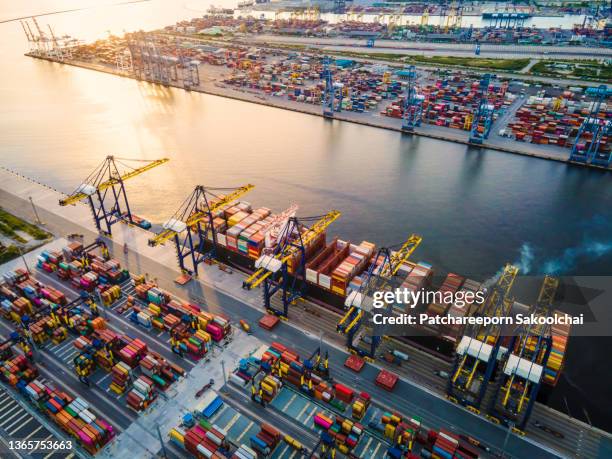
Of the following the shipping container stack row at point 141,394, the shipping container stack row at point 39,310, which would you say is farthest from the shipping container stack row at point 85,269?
the shipping container stack row at point 141,394

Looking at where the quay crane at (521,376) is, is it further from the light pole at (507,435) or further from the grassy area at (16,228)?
the grassy area at (16,228)

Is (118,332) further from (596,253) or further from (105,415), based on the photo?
(596,253)

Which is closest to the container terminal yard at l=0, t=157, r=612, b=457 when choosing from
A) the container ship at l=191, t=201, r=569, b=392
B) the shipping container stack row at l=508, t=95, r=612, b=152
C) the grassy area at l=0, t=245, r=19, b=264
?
the container ship at l=191, t=201, r=569, b=392

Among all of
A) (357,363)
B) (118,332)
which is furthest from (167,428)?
(357,363)

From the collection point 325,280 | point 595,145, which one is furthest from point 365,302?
point 595,145

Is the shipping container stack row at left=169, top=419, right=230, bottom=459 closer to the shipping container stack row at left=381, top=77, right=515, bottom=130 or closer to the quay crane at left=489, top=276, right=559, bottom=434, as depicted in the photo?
the quay crane at left=489, top=276, right=559, bottom=434

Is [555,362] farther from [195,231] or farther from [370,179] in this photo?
[370,179]
